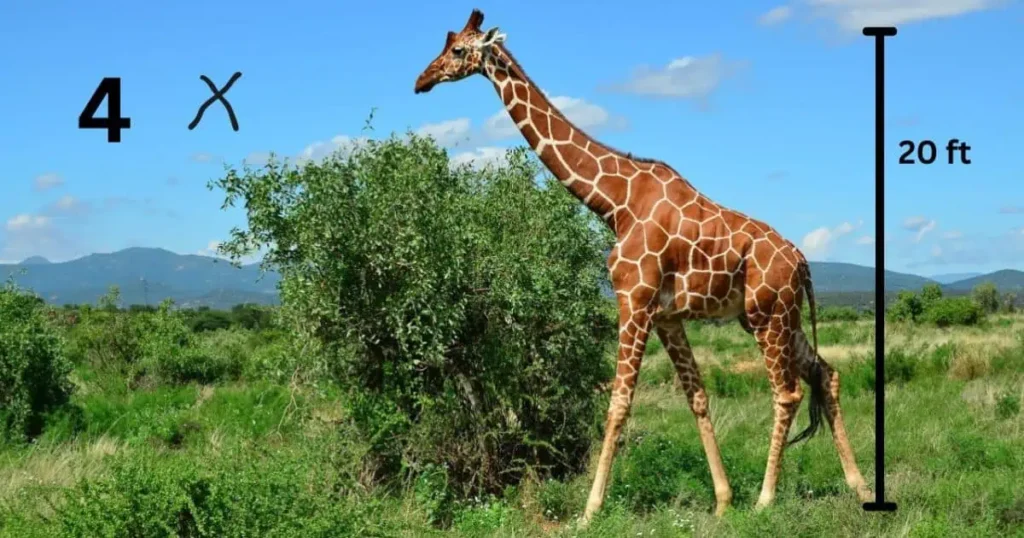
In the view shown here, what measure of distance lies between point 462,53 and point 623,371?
111 inches

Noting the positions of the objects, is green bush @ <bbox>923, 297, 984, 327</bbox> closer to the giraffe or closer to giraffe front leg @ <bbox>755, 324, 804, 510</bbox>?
the giraffe

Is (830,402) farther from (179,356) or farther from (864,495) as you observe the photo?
(179,356)

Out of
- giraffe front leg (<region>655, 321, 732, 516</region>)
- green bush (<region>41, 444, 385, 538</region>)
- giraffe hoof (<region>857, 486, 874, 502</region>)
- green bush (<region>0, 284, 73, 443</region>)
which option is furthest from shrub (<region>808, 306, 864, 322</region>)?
green bush (<region>41, 444, 385, 538</region>)

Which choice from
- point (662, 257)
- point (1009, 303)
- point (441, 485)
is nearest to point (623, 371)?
point (662, 257)

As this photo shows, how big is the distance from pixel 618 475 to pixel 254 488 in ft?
13.1

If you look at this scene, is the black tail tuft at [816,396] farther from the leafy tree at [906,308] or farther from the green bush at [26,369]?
the leafy tree at [906,308]

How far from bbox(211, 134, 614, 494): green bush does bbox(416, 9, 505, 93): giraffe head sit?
53.3 inches

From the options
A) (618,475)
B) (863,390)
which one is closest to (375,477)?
(618,475)

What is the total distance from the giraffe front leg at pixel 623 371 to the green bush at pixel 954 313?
111 feet

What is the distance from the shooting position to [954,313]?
40.3 m

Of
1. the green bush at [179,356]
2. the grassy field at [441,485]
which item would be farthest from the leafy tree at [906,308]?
the green bush at [179,356]

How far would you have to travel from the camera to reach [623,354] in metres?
9.15

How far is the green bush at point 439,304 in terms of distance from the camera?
1040cm

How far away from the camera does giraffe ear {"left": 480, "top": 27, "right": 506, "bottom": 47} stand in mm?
9367
